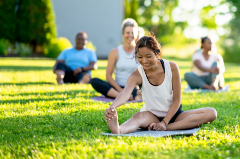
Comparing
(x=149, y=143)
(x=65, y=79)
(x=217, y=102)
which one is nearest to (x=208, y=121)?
(x=149, y=143)

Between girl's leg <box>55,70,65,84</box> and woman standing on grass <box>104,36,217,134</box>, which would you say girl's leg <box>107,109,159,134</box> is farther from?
girl's leg <box>55,70,65,84</box>

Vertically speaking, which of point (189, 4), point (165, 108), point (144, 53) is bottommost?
point (165, 108)

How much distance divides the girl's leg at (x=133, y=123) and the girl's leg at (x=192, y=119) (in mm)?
258

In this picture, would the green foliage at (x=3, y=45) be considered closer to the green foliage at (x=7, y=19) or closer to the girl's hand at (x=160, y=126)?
the green foliage at (x=7, y=19)

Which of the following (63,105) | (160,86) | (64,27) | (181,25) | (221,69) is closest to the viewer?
(160,86)

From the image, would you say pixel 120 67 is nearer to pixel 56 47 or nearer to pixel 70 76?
pixel 70 76

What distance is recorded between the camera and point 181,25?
43562 mm

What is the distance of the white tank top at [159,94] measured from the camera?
338cm

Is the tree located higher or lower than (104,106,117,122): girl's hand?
higher

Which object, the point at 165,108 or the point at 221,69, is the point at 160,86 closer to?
the point at 165,108

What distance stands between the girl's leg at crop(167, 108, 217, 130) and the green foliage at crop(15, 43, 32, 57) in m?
18.0

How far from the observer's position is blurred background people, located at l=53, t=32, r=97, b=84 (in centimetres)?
785

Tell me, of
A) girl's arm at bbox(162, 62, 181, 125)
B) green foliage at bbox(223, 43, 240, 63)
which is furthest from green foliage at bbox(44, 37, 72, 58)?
green foliage at bbox(223, 43, 240, 63)

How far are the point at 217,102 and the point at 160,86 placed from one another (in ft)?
9.13
